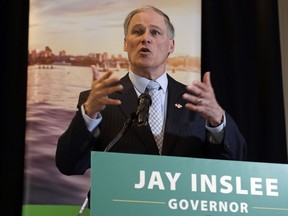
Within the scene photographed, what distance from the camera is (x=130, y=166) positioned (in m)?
1.36

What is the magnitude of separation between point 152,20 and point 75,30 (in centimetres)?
40

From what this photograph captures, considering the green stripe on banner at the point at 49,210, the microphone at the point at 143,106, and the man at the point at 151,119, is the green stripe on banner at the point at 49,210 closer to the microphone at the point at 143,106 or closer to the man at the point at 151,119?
the man at the point at 151,119

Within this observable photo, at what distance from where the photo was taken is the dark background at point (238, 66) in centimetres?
273

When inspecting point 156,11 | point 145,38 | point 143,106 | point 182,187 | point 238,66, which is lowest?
point 182,187

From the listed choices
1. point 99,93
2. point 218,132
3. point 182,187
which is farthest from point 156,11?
point 182,187

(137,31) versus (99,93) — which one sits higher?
(137,31)

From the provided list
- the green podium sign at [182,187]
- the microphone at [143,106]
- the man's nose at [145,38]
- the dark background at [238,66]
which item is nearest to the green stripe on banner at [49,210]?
the dark background at [238,66]

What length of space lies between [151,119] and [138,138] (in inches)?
5.0

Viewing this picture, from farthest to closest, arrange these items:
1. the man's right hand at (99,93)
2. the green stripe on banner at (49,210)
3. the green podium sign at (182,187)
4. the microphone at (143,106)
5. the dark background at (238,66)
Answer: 1. the dark background at (238,66)
2. the green stripe on banner at (49,210)
3. the man's right hand at (99,93)
4. the microphone at (143,106)
5. the green podium sign at (182,187)

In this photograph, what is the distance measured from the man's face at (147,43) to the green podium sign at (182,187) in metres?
1.40

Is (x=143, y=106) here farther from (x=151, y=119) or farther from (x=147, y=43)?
(x=147, y=43)

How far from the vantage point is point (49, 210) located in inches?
103

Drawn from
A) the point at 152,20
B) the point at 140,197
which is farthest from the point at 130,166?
the point at 152,20

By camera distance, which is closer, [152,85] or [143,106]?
[143,106]
